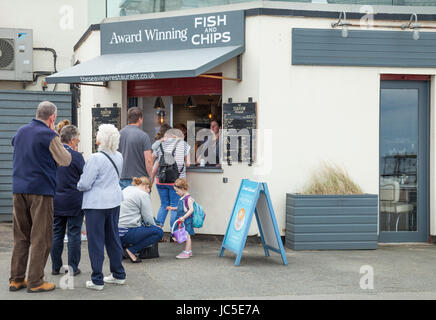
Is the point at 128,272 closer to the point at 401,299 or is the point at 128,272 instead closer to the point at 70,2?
the point at 401,299

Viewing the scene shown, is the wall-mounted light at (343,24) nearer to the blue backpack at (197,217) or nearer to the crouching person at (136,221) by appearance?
the blue backpack at (197,217)

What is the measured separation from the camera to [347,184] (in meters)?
8.72

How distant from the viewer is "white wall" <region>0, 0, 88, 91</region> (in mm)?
14008

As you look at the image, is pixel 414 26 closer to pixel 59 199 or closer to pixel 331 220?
pixel 331 220

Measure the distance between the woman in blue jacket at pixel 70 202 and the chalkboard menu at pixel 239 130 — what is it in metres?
3.20

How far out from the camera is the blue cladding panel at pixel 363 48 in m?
8.95

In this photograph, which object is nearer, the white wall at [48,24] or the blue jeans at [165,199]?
the blue jeans at [165,199]

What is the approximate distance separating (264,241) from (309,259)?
664mm

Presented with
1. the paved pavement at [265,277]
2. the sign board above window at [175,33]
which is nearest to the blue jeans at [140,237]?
the paved pavement at [265,277]

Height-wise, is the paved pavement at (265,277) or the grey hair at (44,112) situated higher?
the grey hair at (44,112)

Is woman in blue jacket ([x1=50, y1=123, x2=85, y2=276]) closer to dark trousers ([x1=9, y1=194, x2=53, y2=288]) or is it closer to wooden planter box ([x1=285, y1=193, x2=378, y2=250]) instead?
dark trousers ([x1=9, y1=194, x2=53, y2=288])

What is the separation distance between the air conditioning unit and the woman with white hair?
8.58 m

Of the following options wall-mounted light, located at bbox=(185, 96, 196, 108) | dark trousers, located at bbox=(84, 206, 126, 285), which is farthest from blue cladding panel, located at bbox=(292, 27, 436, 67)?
dark trousers, located at bbox=(84, 206, 126, 285)

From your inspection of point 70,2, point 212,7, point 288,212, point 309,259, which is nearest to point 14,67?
point 70,2
